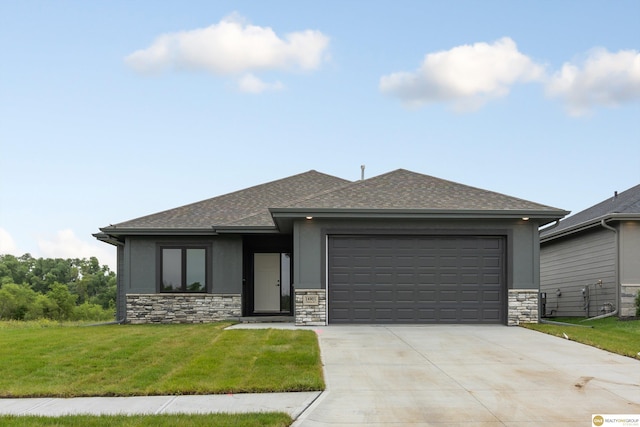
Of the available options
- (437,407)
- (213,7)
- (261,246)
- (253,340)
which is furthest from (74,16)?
(437,407)

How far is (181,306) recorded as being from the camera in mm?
18438

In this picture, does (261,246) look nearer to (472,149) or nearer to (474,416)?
(472,149)

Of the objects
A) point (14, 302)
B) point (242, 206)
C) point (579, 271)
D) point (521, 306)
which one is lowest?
Answer: point (14, 302)

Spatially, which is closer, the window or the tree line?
the window

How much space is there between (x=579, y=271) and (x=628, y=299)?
345cm

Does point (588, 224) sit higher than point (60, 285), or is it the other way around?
point (588, 224)

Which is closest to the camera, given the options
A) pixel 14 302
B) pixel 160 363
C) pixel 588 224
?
pixel 160 363

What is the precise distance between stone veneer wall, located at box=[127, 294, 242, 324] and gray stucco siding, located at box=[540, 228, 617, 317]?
10.7 m

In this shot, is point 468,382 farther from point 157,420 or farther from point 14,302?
point 14,302

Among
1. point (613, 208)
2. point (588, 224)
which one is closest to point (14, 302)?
point (588, 224)

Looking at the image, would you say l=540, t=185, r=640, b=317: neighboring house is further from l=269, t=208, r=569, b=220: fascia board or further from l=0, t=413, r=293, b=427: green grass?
l=0, t=413, r=293, b=427: green grass

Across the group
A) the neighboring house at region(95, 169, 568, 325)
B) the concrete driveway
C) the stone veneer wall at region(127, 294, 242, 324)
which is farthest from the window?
the concrete driveway

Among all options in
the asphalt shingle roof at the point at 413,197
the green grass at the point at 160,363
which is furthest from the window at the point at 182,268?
the green grass at the point at 160,363

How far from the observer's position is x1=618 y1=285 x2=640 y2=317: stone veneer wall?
58.9 feet
